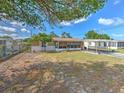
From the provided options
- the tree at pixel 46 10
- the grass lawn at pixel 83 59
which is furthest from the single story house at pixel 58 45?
the tree at pixel 46 10

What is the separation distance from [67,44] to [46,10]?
32993mm

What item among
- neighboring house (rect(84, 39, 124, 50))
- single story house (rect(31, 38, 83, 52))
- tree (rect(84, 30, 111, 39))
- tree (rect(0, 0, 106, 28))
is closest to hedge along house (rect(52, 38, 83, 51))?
single story house (rect(31, 38, 83, 52))

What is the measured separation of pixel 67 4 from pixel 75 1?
0.48 m

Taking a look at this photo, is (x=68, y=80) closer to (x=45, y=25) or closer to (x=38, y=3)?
(x=45, y=25)

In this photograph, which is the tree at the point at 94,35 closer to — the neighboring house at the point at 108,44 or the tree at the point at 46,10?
the neighboring house at the point at 108,44

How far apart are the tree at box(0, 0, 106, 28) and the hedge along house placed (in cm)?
2971

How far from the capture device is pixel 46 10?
8.62m

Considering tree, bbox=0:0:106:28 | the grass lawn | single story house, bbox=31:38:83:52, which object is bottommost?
the grass lawn

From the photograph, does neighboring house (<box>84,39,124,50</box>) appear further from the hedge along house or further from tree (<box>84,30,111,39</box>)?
tree (<box>84,30,111,39</box>)

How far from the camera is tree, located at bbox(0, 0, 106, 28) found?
25.3 ft

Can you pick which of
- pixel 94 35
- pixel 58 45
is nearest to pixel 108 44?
pixel 58 45

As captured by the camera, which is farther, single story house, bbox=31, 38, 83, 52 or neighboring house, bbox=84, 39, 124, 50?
neighboring house, bbox=84, 39, 124, 50

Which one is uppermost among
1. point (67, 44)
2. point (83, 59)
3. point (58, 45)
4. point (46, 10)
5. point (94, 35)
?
point (94, 35)

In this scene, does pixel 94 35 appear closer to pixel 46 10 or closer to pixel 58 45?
pixel 58 45
